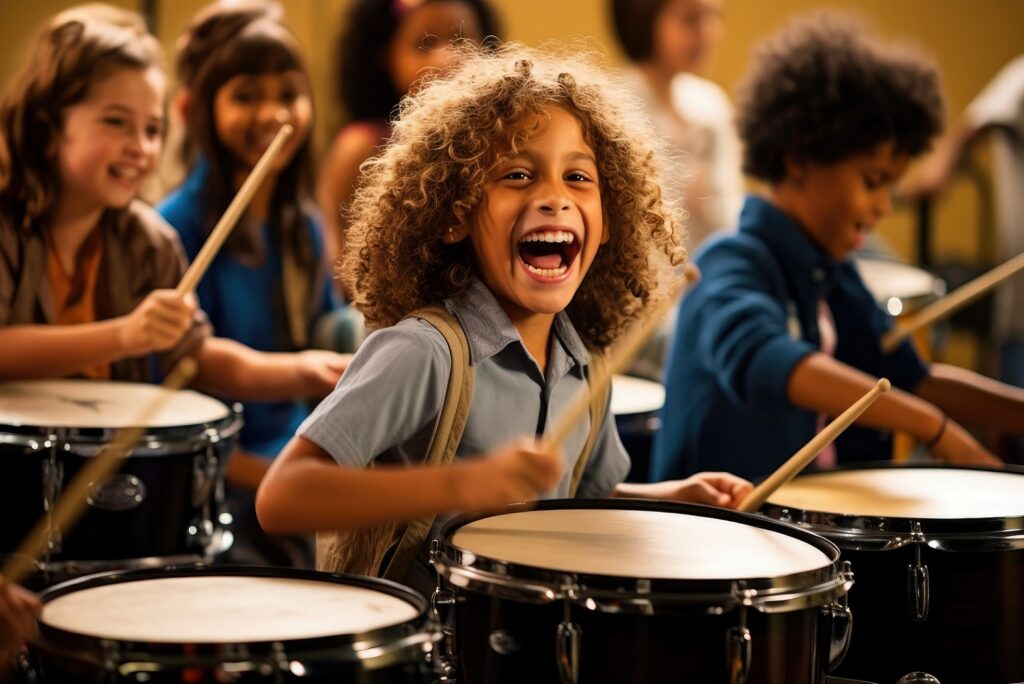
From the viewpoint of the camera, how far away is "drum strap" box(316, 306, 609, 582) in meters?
1.61

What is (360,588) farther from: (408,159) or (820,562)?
(408,159)

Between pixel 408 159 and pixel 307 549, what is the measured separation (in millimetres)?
1347

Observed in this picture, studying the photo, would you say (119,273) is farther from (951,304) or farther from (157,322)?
(951,304)

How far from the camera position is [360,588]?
141 centimetres

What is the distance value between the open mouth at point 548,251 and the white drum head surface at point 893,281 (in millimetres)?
1539

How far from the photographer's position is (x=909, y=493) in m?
1.92

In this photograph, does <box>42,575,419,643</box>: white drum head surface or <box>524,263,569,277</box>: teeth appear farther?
<box>524,263,569,277</box>: teeth

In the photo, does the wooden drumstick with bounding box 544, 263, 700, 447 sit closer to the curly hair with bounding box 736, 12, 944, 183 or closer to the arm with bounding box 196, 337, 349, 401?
the arm with bounding box 196, 337, 349, 401

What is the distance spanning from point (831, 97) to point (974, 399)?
60 cm

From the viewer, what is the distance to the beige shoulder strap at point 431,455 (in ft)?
5.28

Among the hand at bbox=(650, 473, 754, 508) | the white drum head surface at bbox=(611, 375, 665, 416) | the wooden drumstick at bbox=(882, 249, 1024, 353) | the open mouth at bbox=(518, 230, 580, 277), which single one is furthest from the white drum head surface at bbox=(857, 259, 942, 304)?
the open mouth at bbox=(518, 230, 580, 277)

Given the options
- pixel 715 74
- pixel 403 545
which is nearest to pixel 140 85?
pixel 403 545

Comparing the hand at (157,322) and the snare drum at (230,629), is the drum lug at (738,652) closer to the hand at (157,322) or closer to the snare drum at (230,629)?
the snare drum at (230,629)

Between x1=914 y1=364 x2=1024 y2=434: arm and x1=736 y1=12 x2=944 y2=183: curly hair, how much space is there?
422 mm
